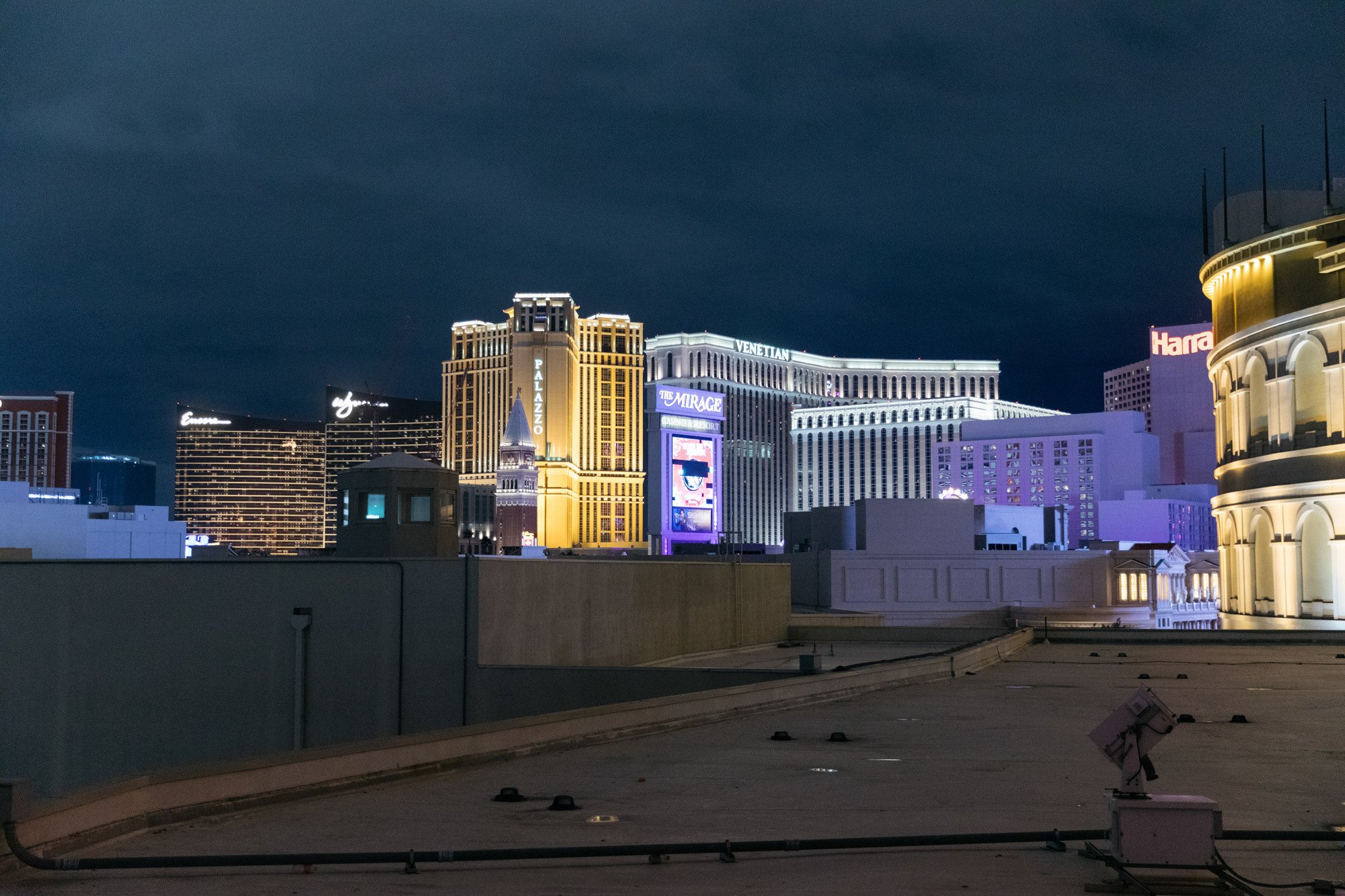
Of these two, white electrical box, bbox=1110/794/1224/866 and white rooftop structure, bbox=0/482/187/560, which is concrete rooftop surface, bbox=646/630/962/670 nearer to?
white electrical box, bbox=1110/794/1224/866

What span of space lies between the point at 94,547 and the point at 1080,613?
239 feet

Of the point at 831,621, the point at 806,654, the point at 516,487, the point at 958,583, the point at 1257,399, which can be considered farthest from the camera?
the point at 516,487

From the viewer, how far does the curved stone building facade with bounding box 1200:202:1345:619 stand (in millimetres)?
42000

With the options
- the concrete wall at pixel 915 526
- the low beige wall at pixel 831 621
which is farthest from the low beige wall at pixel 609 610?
the concrete wall at pixel 915 526

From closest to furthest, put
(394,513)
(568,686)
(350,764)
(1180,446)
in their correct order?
(350,764)
(568,686)
(394,513)
(1180,446)

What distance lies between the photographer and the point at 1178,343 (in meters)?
188

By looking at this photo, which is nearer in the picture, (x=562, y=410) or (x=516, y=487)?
(x=516, y=487)

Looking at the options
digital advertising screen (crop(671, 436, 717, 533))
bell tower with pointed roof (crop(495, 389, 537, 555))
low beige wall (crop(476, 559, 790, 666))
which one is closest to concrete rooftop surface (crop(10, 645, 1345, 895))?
low beige wall (crop(476, 559, 790, 666))

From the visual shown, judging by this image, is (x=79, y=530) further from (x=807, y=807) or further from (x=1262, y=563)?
(x=807, y=807)

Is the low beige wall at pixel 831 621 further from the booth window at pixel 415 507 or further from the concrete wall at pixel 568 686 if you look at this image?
the booth window at pixel 415 507

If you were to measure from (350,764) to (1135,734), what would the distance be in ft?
24.4


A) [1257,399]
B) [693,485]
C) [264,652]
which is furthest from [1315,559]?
[693,485]

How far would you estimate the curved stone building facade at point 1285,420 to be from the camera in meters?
42.0

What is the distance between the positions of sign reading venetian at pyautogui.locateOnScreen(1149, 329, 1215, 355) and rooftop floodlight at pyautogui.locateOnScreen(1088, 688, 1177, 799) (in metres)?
192
